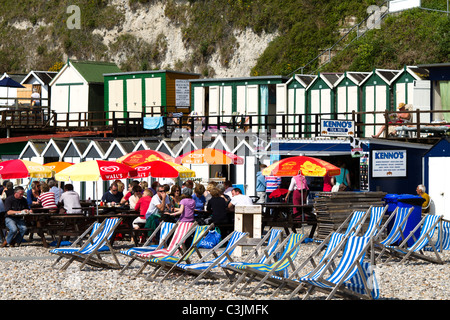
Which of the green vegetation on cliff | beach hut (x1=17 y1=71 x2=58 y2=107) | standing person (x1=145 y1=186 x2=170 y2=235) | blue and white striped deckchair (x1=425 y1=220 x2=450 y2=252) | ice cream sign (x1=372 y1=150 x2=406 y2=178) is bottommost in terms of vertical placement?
blue and white striped deckchair (x1=425 y1=220 x2=450 y2=252)

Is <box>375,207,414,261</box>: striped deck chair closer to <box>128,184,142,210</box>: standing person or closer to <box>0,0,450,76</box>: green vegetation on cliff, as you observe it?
<box>128,184,142,210</box>: standing person

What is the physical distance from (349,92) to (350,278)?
68.0 feet

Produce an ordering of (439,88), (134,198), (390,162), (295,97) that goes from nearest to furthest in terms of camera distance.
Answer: (134,198) < (390,162) < (439,88) < (295,97)

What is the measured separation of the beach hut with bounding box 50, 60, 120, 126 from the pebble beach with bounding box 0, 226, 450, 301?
26438mm

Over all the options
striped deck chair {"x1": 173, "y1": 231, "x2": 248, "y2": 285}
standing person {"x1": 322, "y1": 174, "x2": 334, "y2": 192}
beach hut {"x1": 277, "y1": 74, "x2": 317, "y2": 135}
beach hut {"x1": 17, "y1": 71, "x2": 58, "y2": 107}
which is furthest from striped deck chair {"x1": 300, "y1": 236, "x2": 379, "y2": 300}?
beach hut {"x1": 17, "y1": 71, "x2": 58, "y2": 107}

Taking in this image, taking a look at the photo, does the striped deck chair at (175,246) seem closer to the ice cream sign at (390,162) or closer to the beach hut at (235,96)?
the ice cream sign at (390,162)

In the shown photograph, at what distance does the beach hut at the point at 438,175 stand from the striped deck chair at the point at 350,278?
1158cm

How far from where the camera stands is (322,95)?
1182 inches

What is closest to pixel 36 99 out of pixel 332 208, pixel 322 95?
pixel 322 95

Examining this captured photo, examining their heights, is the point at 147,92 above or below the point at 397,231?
above

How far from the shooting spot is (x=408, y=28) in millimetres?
38031

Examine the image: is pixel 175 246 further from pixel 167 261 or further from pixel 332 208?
pixel 332 208

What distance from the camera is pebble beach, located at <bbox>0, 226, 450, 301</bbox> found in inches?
387

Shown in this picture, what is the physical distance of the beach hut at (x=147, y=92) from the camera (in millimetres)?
35250
